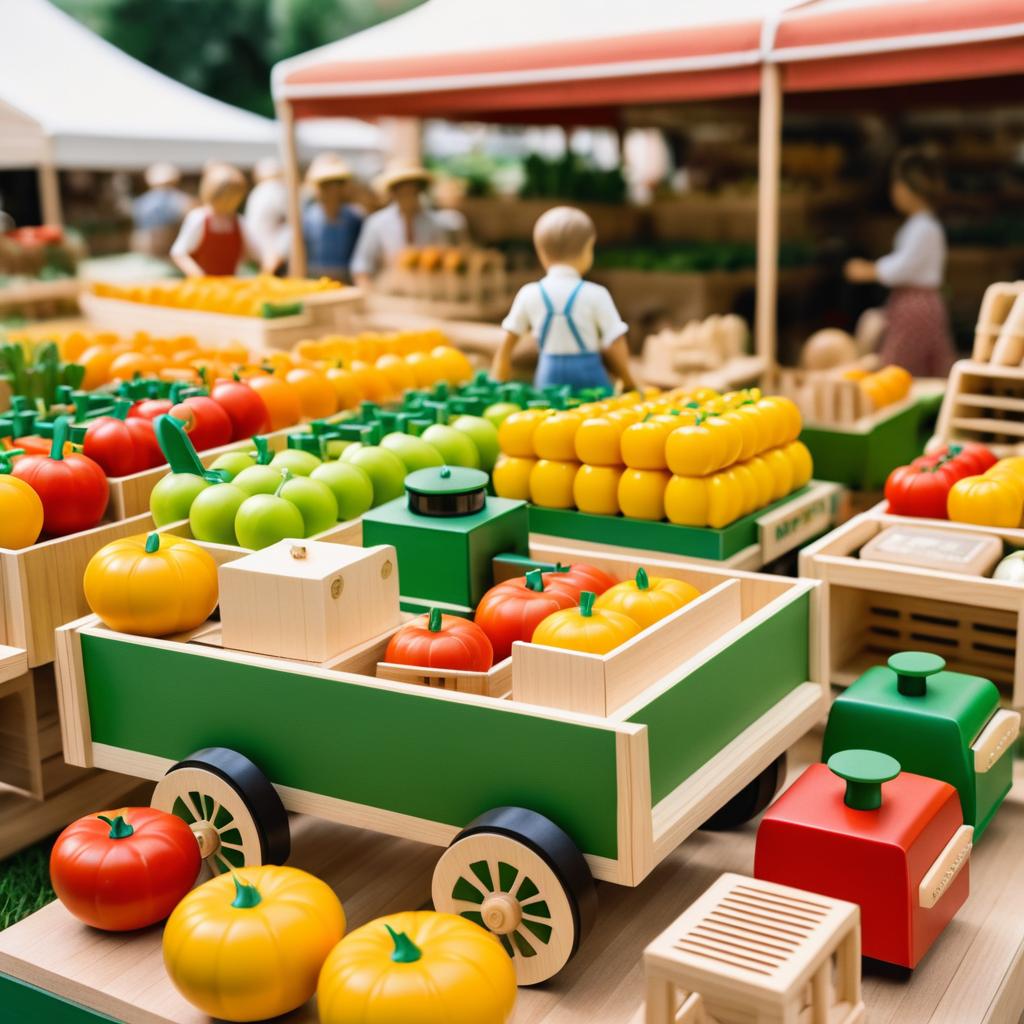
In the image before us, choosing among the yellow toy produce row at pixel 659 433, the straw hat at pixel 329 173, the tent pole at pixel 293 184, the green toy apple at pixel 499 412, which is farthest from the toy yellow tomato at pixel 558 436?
the straw hat at pixel 329 173

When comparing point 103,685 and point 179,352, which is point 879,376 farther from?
point 103,685

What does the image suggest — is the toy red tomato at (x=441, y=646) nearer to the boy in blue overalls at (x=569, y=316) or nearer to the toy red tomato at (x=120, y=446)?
the toy red tomato at (x=120, y=446)

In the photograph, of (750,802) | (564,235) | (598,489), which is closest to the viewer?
(750,802)

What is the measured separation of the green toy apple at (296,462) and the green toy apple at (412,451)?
0.75 feet

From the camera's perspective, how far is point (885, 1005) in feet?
7.23

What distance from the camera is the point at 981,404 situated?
4.32 m

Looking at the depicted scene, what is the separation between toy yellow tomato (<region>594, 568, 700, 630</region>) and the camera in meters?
2.58

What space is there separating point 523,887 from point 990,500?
77.1 inches

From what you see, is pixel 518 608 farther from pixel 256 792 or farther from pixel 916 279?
pixel 916 279

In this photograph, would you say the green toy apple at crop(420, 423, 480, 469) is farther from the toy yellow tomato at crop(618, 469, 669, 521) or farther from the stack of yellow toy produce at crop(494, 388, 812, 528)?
the toy yellow tomato at crop(618, 469, 669, 521)

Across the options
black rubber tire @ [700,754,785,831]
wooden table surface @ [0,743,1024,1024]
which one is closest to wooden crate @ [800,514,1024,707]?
black rubber tire @ [700,754,785,831]

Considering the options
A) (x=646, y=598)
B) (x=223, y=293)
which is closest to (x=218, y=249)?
(x=223, y=293)

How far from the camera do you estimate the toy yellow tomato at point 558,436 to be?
3580 mm

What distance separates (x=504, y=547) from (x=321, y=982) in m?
1.26
